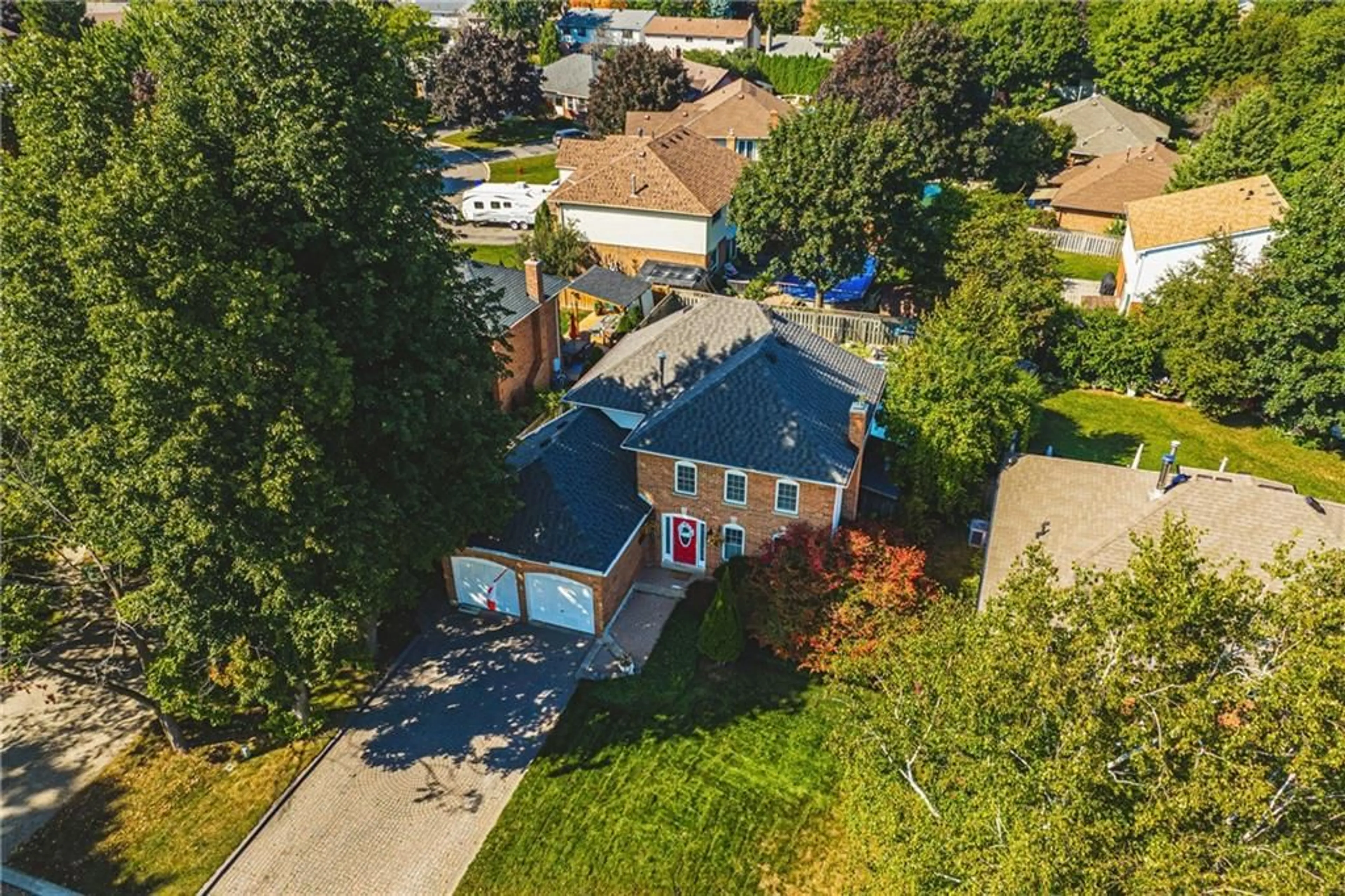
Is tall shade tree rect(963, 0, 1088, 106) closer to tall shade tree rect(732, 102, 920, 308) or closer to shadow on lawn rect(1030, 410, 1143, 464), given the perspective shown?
tall shade tree rect(732, 102, 920, 308)

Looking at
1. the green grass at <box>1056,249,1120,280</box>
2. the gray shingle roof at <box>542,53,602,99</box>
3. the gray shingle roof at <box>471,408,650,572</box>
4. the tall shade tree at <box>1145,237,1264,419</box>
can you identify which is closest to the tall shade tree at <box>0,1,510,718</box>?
the gray shingle roof at <box>471,408,650,572</box>

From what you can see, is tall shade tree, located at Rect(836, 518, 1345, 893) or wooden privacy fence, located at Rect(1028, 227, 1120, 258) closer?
tall shade tree, located at Rect(836, 518, 1345, 893)

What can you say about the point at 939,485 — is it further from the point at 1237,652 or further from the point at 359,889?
the point at 359,889

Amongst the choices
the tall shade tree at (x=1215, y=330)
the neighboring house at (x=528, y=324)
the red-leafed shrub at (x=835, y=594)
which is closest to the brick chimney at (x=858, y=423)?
the red-leafed shrub at (x=835, y=594)

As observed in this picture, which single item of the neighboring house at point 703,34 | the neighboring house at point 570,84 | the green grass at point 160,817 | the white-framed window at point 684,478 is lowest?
the green grass at point 160,817

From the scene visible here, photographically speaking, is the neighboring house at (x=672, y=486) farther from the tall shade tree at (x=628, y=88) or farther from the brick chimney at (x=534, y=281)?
the tall shade tree at (x=628, y=88)

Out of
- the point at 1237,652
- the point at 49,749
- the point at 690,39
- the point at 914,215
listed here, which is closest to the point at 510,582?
the point at 49,749

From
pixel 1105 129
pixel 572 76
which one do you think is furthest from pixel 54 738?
pixel 572 76
